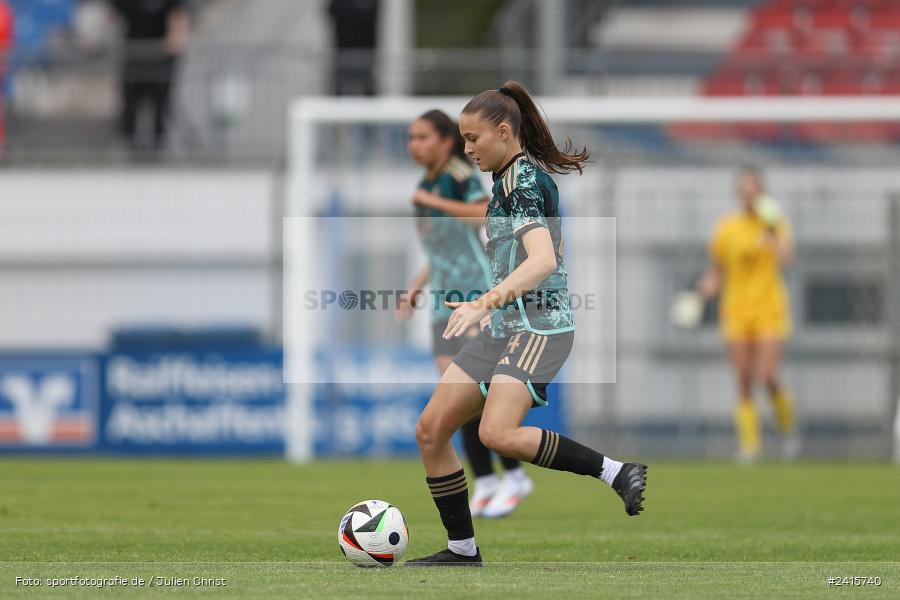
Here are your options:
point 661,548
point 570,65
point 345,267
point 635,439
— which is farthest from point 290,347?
point 661,548

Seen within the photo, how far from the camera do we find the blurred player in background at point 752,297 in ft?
47.8

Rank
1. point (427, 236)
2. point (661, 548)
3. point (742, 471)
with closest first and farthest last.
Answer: point (661, 548) → point (427, 236) → point (742, 471)

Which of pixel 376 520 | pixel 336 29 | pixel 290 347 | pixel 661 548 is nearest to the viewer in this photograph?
pixel 376 520

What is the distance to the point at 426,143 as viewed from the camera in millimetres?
8883

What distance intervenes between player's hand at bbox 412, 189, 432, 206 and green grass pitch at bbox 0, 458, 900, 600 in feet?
5.88

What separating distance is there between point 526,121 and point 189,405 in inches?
380

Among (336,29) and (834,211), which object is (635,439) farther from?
(336,29)

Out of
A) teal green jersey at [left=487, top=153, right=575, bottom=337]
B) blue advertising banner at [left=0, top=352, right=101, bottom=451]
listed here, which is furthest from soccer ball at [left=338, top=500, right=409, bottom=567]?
blue advertising banner at [left=0, top=352, right=101, bottom=451]

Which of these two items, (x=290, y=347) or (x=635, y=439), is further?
(x=635, y=439)

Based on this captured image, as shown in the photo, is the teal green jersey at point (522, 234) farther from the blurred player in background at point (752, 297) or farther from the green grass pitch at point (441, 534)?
the blurred player in background at point (752, 297)

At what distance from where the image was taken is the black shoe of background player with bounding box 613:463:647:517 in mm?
6188

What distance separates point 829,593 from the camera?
5.71m

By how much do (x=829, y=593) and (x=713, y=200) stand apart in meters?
10.7

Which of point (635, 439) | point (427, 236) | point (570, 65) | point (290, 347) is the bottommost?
point (635, 439)
